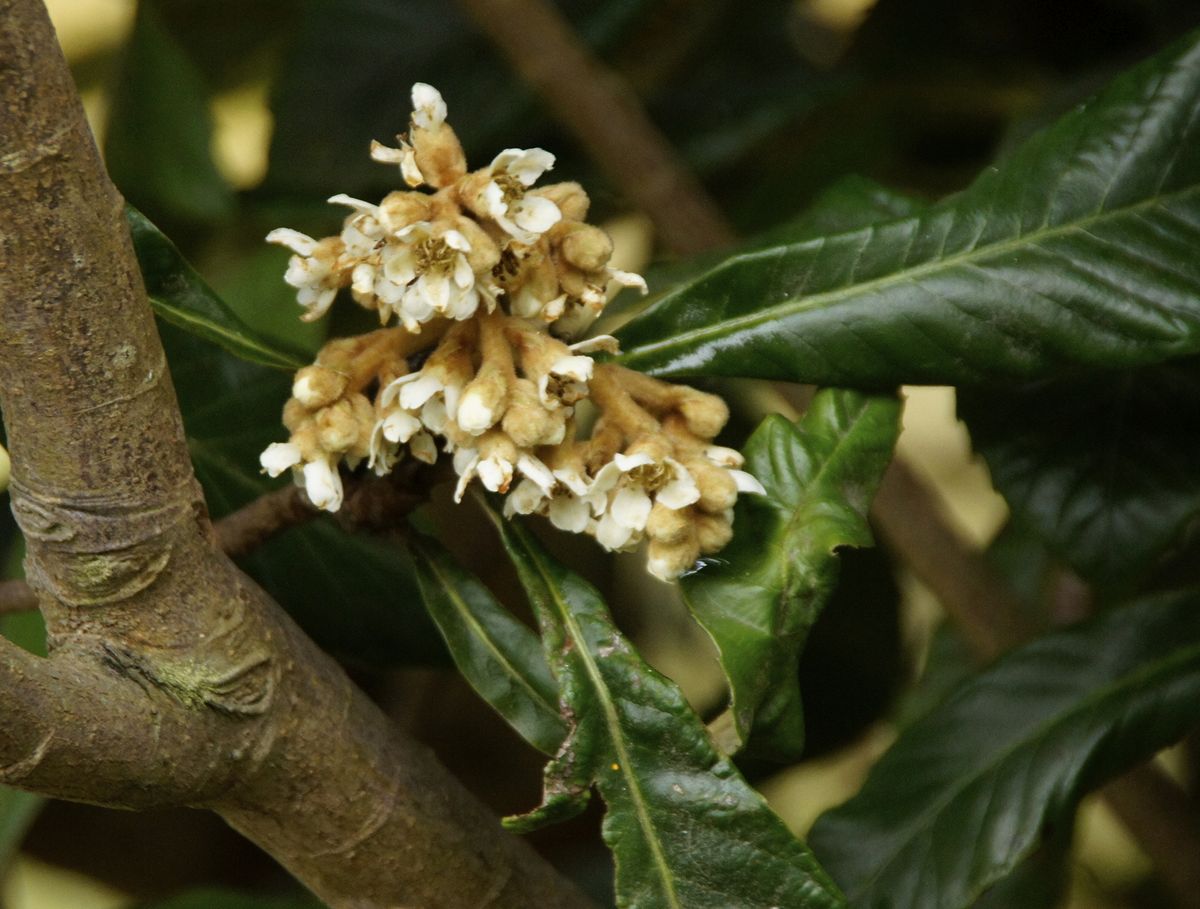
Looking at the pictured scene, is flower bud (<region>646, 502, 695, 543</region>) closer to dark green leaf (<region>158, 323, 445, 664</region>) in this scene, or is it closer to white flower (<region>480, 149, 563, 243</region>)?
white flower (<region>480, 149, 563, 243</region>)

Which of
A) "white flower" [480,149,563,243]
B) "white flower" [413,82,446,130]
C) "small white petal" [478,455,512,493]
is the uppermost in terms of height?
"white flower" [413,82,446,130]

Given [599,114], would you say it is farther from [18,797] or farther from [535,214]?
[18,797]

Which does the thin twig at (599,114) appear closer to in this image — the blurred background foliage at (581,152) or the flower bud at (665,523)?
the blurred background foliage at (581,152)

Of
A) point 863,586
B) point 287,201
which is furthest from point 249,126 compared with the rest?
point 863,586

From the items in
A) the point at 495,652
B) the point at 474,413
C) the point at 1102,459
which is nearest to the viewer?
the point at 474,413

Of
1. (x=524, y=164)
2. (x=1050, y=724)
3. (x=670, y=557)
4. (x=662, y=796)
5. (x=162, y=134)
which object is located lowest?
(x=1050, y=724)

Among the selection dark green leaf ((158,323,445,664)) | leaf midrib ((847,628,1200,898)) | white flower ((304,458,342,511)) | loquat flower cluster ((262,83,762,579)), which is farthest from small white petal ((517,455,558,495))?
leaf midrib ((847,628,1200,898))

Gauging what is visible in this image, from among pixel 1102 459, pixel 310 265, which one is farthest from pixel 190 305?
pixel 1102 459
